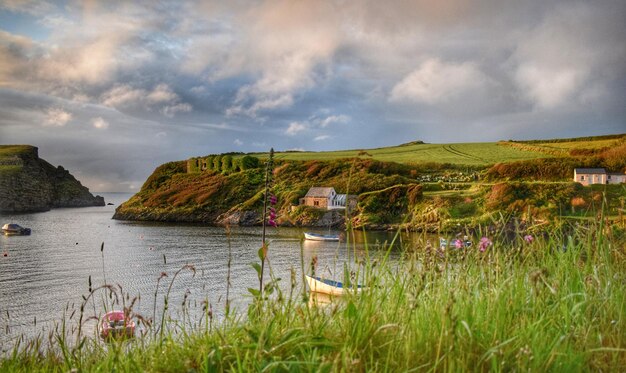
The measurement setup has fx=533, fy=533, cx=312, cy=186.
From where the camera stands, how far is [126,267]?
4138 cm

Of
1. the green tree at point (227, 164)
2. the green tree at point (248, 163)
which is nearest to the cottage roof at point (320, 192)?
the green tree at point (248, 163)

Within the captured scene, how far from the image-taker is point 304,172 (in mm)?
106938

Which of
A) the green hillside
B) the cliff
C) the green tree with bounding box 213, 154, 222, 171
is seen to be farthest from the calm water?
the green hillside

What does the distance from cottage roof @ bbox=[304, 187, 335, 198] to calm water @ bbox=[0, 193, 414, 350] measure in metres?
20.7

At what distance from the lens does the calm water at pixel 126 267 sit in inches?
959

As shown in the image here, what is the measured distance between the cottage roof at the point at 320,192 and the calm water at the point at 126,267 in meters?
20.7

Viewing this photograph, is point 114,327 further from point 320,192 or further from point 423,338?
point 320,192

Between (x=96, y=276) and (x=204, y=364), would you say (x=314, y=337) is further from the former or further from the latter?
(x=96, y=276)

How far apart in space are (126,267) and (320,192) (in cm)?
4966

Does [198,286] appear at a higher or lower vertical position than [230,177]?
lower

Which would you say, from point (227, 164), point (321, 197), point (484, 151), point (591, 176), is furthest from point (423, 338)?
point (484, 151)

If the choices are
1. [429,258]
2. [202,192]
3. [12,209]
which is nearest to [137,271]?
[429,258]

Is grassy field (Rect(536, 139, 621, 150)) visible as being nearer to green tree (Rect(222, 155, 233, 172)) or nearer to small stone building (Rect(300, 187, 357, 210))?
small stone building (Rect(300, 187, 357, 210))

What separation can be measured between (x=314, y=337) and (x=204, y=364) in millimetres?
789
